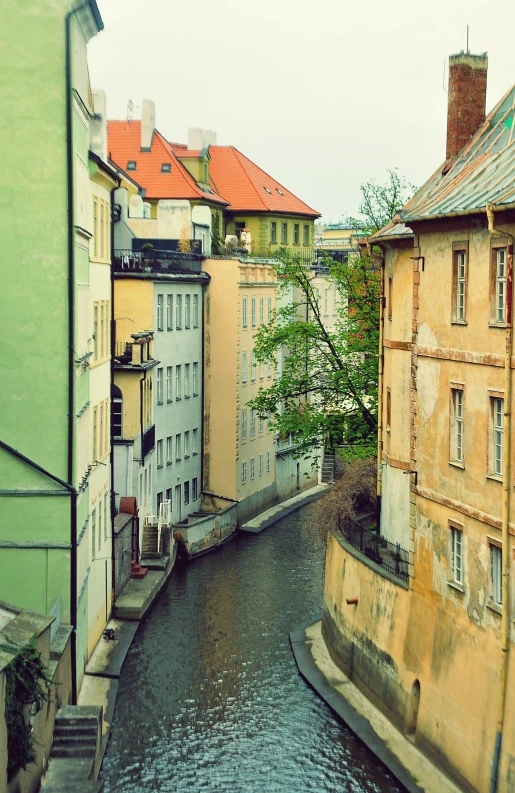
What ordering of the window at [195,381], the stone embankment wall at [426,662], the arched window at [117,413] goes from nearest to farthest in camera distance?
the stone embankment wall at [426,662] → the arched window at [117,413] → the window at [195,381]

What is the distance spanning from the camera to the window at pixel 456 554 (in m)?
28.6

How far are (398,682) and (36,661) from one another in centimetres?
1016

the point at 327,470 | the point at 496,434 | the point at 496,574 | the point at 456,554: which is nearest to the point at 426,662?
the point at 456,554

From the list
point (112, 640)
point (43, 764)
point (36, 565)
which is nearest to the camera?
point (43, 764)

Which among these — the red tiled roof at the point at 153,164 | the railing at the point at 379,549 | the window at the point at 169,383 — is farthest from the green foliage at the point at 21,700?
the red tiled roof at the point at 153,164

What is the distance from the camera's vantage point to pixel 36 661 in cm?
2448

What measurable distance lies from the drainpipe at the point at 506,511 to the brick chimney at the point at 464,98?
38.0 ft

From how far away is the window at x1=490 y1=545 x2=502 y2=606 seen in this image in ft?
87.1

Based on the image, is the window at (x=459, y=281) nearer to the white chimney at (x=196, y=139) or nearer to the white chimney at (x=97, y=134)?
the white chimney at (x=97, y=134)

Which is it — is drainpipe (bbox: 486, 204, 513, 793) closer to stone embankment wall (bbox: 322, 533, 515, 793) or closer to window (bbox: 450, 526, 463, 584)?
stone embankment wall (bbox: 322, 533, 515, 793)

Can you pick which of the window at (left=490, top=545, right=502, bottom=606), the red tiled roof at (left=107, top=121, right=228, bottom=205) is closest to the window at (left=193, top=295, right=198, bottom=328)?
the red tiled roof at (left=107, top=121, right=228, bottom=205)

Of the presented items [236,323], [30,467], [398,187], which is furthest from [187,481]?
[30,467]

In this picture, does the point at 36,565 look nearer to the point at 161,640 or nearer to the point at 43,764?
the point at 43,764

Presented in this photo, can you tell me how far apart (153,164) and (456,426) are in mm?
57284
